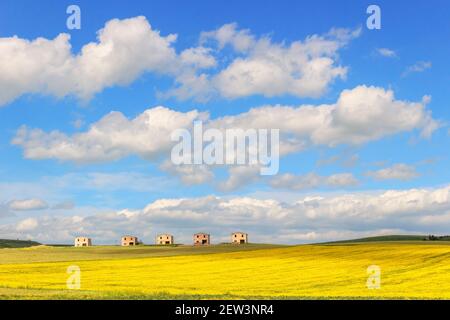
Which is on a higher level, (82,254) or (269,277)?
(269,277)

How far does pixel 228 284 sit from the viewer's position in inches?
2013

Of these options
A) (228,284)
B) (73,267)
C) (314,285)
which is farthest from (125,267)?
(314,285)

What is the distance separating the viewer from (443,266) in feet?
203

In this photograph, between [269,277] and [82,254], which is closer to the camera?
[269,277]

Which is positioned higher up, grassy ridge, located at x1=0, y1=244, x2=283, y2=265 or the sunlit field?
the sunlit field

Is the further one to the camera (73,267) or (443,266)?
(73,267)

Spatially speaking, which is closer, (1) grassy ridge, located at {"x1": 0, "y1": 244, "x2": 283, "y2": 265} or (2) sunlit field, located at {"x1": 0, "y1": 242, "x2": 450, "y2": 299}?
(2) sunlit field, located at {"x1": 0, "y1": 242, "x2": 450, "y2": 299}

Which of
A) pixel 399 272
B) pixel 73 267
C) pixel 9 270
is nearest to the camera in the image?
pixel 399 272

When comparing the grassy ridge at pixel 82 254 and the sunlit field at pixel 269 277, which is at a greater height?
the sunlit field at pixel 269 277

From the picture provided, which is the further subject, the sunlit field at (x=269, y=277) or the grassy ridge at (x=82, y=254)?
the grassy ridge at (x=82, y=254)
